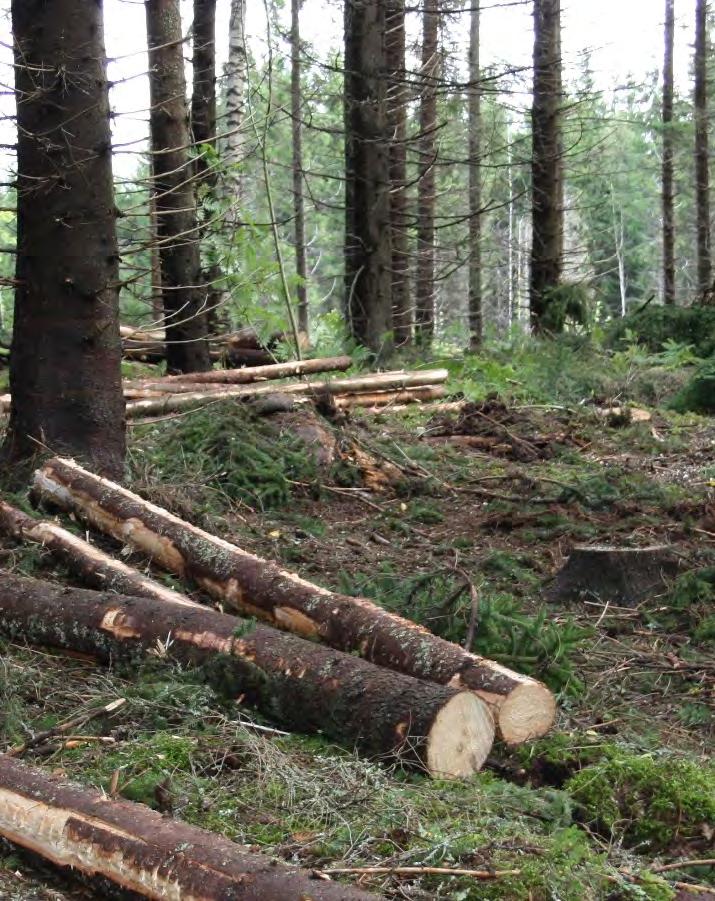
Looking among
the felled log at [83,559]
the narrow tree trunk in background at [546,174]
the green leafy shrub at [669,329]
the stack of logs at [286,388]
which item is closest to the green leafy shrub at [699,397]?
the stack of logs at [286,388]

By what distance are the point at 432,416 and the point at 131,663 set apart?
6.82 meters

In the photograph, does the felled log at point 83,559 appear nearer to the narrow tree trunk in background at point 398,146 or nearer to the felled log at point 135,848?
the felled log at point 135,848

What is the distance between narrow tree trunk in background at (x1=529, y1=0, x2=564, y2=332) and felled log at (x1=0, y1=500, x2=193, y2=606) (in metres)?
13.0

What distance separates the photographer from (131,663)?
4836 millimetres

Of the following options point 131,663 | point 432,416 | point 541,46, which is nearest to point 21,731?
point 131,663

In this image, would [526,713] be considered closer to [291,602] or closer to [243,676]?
[243,676]

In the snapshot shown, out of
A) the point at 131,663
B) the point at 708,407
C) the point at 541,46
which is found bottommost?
the point at 131,663

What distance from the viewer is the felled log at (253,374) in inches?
431

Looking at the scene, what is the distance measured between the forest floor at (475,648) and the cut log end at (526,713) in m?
0.07

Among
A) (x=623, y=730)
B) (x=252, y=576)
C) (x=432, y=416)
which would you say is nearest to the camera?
(x=623, y=730)

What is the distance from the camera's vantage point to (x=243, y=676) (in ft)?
14.8

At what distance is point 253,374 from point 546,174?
8886 millimetres

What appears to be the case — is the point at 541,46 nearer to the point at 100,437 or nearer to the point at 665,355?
the point at 665,355

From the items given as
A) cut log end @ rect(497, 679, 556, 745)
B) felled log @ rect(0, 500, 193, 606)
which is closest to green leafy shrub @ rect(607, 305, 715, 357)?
felled log @ rect(0, 500, 193, 606)
